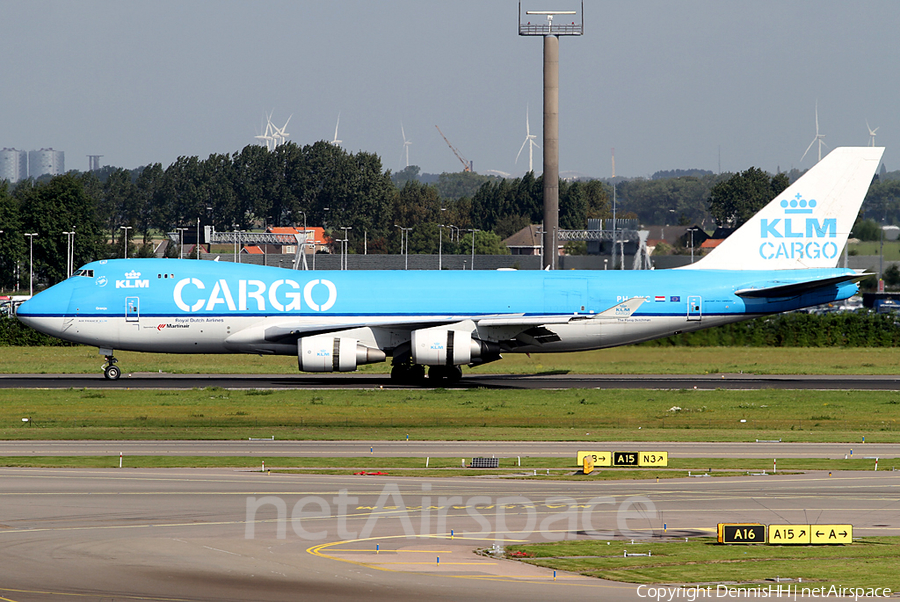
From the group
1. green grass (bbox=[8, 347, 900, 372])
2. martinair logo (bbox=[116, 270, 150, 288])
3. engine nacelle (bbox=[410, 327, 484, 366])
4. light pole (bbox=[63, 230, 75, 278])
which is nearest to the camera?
engine nacelle (bbox=[410, 327, 484, 366])

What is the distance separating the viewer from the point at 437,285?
46094mm

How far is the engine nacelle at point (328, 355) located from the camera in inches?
1699

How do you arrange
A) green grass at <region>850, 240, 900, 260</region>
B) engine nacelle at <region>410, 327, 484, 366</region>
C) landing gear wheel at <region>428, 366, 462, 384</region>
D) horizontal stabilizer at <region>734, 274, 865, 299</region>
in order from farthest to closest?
1. green grass at <region>850, 240, 900, 260</region>
2. landing gear wheel at <region>428, 366, 462, 384</region>
3. horizontal stabilizer at <region>734, 274, 865, 299</region>
4. engine nacelle at <region>410, 327, 484, 366</region>

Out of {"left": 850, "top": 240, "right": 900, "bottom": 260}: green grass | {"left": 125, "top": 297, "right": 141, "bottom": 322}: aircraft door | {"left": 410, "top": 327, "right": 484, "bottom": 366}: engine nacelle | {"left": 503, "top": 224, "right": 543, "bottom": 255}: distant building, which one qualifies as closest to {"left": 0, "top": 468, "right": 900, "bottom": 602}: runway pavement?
{"left": 410, "top": 327, "right": 484, "bottom": 366}: engine nacelle

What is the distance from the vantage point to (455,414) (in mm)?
36312

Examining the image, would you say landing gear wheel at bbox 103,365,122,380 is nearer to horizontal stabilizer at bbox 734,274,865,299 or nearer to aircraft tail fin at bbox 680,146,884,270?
aircraft tail fin at bbox 680,146,884,270

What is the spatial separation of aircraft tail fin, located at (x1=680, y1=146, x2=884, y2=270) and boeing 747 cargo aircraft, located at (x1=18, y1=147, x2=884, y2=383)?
4.70 ft

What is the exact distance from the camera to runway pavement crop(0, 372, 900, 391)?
1764 inches

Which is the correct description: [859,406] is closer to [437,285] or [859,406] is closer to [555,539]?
[437,285]

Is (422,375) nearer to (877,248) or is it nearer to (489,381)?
(489,381)

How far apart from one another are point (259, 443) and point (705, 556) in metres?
16.7

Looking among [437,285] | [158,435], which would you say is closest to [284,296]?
[437,285]

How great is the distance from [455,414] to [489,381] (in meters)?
11.2

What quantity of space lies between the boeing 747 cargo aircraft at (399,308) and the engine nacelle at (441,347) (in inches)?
2.1
